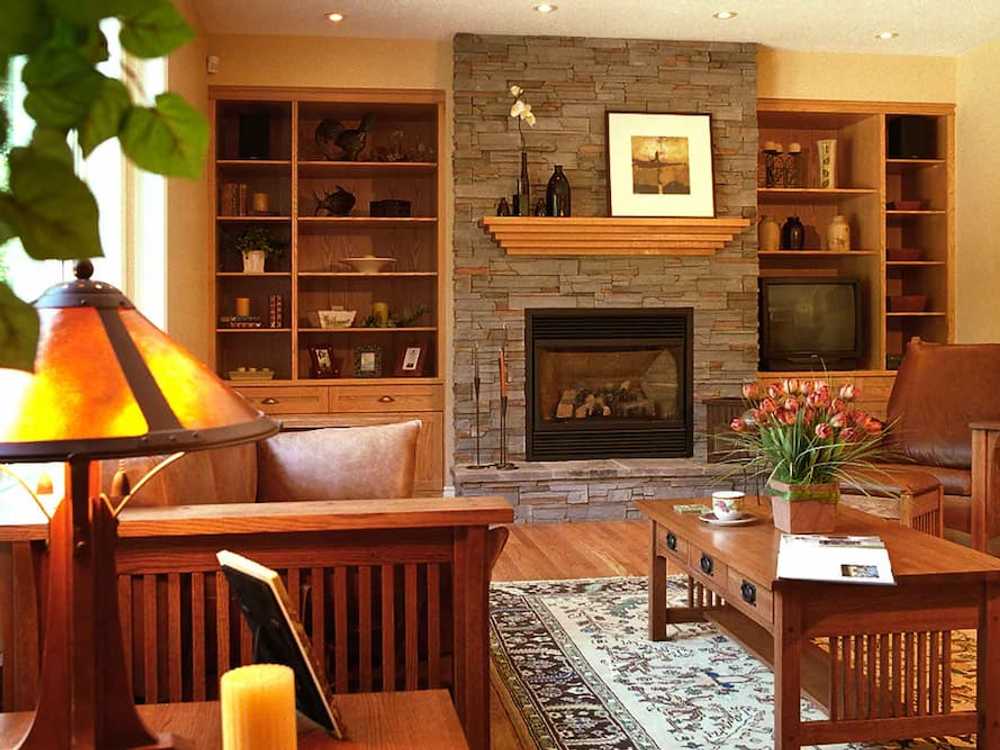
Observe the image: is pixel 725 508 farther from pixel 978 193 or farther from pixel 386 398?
pixel 978 193

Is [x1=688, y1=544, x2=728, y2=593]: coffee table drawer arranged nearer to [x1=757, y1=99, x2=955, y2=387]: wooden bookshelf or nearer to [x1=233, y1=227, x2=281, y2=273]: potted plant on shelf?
[x1=757, y1=99, x2=955, y2=387]: wooden bookshelf

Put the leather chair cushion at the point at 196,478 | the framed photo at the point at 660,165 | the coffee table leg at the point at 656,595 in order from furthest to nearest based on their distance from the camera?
the framed photo at the point at 660,165
the coffee table leg at the point at 656,595
the leather chair cushion at the point at 196,478

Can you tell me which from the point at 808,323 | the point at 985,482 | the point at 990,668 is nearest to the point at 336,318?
the point at 808,323

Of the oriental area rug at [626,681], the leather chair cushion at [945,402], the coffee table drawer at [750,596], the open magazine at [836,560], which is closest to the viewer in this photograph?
the open magazine at [836,560]

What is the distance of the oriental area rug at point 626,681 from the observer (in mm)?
2682

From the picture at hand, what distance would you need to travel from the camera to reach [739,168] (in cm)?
636

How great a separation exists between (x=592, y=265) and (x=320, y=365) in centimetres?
180

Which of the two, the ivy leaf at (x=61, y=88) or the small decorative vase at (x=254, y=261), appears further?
the small decorative vase at (x=254, y=261)

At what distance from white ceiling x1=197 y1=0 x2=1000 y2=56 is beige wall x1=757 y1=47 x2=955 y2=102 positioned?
0.18 m

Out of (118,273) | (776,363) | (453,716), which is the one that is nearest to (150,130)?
(453,716)

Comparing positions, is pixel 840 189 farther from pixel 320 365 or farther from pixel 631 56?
pixel 320 365

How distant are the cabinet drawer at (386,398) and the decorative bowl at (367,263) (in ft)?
2.43

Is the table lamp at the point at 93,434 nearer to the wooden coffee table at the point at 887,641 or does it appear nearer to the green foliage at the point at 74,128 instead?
the green foliage at the point at 74,128

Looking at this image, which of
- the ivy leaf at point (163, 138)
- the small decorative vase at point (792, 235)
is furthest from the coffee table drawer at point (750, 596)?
the small decorative vase at point (792, 235)
